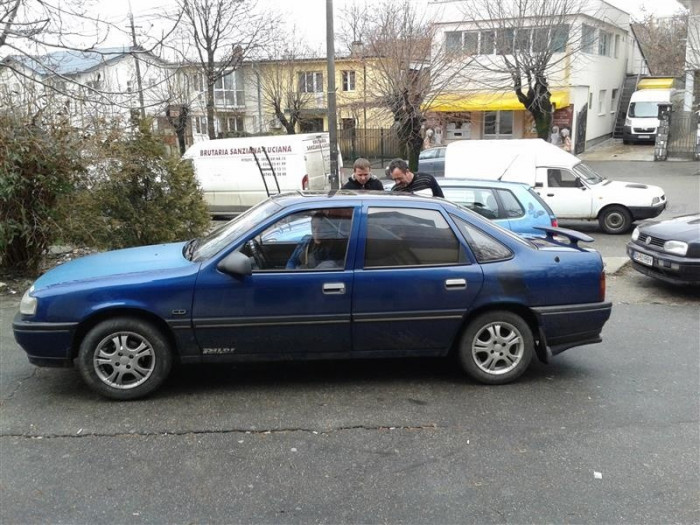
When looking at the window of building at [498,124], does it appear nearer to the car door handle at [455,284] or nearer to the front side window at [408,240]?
the front side window at [408,240]

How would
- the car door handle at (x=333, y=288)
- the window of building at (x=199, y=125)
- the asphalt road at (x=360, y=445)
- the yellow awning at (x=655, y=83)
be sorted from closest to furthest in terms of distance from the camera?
the asphalt road at (x=360, y=445), the car door handle at (x=333, y=288), the window of building at (x=199, y=125), the yellow awning at (x=655, y=83)

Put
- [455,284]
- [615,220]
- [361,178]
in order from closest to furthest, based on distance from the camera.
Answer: [455,284] < [361,178] < [615,220]

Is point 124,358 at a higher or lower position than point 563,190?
lower

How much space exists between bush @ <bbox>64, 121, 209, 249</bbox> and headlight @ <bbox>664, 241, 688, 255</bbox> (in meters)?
6.41

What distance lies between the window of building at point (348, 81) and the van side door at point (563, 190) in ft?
68.5

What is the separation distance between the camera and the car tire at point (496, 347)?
192 inches

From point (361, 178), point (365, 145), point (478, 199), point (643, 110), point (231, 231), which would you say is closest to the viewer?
point (231, 231)

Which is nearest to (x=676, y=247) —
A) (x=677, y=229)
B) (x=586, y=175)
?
(x=677, y=229)

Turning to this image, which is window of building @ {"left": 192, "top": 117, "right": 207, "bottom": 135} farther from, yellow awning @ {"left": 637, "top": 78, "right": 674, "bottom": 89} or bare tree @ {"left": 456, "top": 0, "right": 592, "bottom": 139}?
yellow awning @ {"left": 637, "top": 78, "right": 674, "bottom": 89}

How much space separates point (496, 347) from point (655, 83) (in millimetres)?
37330

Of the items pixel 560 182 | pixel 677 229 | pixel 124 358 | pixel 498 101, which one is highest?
pixel 498 101

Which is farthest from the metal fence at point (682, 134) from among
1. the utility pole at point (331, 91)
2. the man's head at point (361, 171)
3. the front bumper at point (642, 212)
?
the man's head at point (361, 171)

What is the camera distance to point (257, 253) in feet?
15.5

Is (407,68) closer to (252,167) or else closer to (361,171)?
(252,167)
